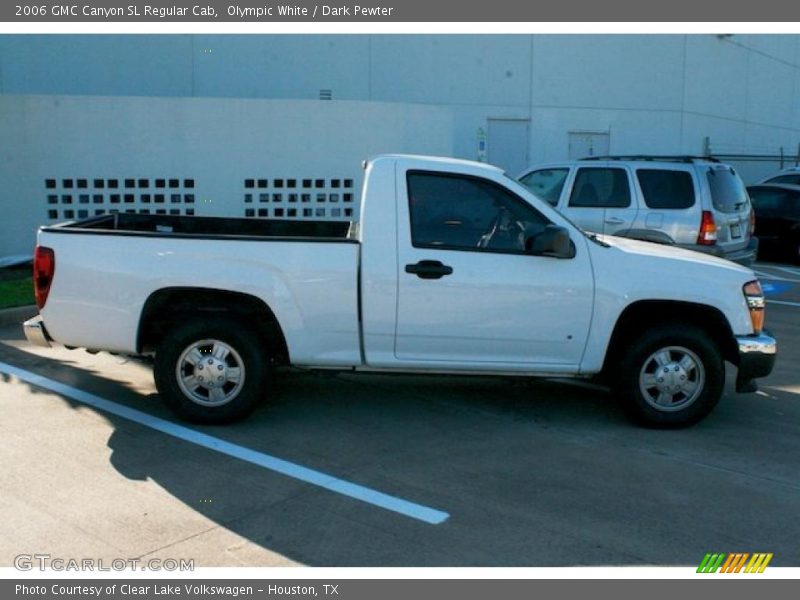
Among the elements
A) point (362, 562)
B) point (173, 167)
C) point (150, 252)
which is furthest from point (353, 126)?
point (362, 562)

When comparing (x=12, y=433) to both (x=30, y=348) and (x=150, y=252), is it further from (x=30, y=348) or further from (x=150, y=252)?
(x=30, y=348)

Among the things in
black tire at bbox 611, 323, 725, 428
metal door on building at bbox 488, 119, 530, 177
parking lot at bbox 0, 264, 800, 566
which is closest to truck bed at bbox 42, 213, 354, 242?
parking lot at bbox 0, 264, 800, 566

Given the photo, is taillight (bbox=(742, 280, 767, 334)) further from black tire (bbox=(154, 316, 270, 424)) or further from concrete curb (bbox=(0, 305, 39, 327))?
concrete curb (bbox=(0, 305, 39, 327))

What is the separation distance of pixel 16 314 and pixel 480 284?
229 inches

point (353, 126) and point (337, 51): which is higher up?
point (337, 51)

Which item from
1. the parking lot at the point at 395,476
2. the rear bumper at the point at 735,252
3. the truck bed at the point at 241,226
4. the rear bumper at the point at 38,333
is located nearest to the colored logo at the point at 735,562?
the parking lot at the point at 395,476

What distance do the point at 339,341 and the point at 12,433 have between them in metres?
2.31

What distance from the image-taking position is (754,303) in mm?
6203

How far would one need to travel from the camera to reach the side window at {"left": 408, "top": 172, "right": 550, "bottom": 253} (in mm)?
6117

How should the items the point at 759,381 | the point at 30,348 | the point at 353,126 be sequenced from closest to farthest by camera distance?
1. the point at 759,381
2. the point at 30,348
3. the point at 353,126

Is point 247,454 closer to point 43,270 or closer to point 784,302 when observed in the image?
point 43,270

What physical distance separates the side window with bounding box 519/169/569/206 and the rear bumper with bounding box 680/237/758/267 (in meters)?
1.83

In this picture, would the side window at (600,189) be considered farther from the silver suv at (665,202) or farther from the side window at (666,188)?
the side window at (666,188)

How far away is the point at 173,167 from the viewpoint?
14.9 m
